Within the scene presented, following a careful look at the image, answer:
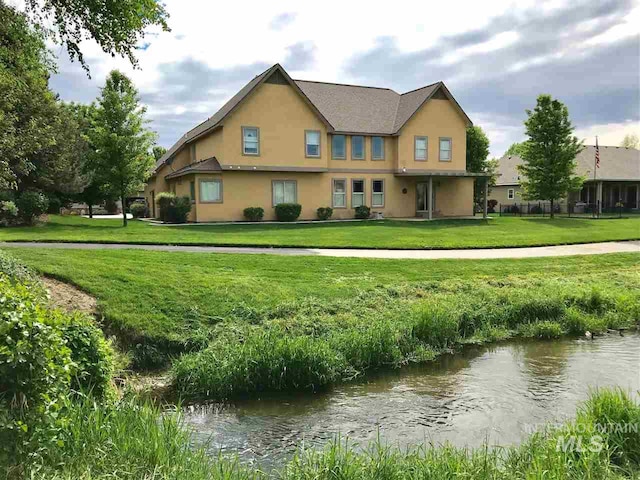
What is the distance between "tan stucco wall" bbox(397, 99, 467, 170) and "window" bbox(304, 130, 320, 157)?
5444 millimetres

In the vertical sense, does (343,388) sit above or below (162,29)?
below

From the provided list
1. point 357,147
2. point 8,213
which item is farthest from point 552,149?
point 8,213

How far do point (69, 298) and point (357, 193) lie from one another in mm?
24184

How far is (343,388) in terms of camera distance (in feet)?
25.0

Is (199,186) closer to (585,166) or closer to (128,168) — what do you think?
(128,168)

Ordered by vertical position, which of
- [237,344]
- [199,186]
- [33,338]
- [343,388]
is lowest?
[343,388]

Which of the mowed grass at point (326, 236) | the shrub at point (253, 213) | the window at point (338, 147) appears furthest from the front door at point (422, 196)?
the shrub at point (253, 213)

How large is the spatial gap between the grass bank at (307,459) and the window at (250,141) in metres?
24.1

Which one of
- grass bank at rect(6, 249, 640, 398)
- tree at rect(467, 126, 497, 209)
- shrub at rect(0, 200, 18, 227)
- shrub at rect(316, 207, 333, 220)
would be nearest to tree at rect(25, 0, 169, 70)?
grass bank at rect(6, 249, 640, 398)

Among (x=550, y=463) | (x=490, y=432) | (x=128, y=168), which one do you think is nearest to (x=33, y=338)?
(x=550, y=463)

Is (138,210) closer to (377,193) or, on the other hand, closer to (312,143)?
(312,143)

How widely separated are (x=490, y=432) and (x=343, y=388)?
7.60 feet

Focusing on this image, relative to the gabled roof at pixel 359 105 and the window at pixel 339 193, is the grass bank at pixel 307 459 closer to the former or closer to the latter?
the gabled roof at pixel 359 105

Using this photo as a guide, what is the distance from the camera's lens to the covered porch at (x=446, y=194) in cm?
3319
